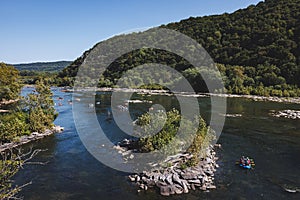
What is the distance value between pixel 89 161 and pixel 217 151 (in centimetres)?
1266

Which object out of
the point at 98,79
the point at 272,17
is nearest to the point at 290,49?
the point at 272,17

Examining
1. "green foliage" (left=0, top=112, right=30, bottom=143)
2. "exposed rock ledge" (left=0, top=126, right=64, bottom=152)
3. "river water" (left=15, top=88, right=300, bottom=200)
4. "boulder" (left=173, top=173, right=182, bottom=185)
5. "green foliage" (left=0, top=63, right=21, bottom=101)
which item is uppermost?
"green foliage" (left=0, top=63, right=21, bottom=101)

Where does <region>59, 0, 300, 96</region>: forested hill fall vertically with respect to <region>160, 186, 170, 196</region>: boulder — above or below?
above

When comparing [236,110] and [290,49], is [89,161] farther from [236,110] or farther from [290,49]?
[290,49]

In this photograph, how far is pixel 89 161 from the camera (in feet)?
77.4

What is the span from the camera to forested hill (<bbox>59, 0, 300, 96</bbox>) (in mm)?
87688

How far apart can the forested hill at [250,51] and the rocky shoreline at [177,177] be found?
67.1m

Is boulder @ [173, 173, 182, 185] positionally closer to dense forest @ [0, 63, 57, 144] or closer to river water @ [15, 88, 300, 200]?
river water @ [15, 88, 300, 200]

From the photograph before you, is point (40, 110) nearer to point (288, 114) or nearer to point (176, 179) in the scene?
point (176, 179)

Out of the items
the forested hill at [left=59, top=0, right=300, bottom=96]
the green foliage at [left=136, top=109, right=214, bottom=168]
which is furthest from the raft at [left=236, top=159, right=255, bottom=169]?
the forested hill at [left=59, top=0, right=300, bottom=96]

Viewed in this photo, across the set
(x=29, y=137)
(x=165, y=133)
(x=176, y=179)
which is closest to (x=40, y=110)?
(x=29, y=137)

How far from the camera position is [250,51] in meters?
108

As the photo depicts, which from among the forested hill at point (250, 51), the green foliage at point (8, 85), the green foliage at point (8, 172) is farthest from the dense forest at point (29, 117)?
the forested hill at point (250, 51)

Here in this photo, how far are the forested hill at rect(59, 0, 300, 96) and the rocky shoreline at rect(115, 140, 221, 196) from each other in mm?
67079
